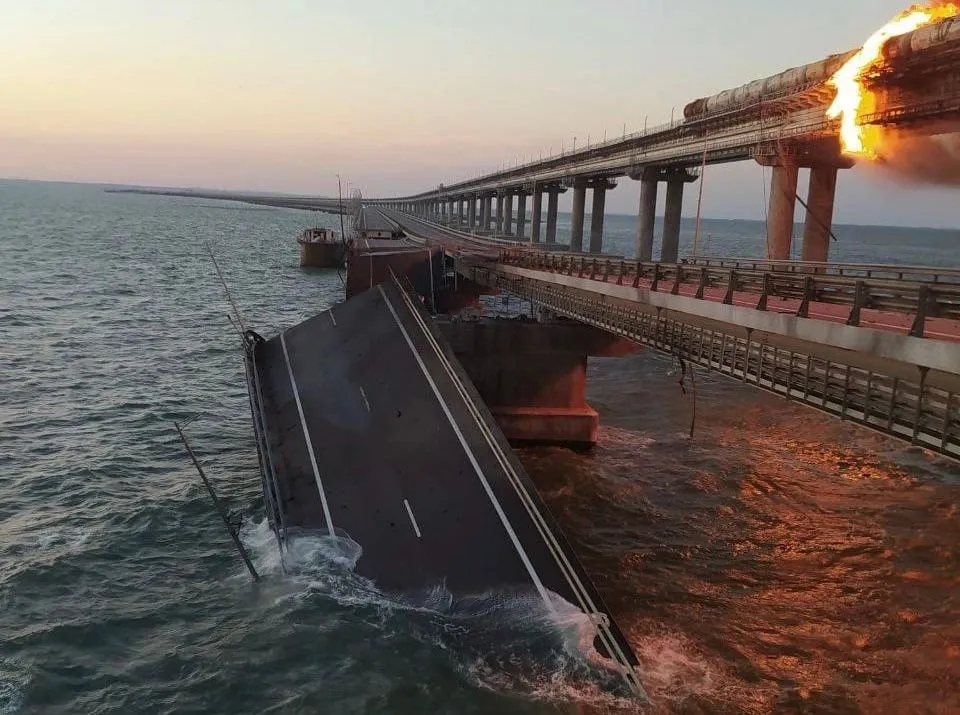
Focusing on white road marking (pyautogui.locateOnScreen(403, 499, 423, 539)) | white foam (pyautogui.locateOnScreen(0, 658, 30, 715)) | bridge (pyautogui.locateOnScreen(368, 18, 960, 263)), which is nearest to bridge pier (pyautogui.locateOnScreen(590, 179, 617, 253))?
bridge (pyautogui.locateOnScreen(368, 18, 960, 263))

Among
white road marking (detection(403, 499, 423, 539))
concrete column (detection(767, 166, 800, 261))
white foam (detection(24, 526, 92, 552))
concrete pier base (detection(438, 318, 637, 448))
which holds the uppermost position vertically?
concrete column (detection(767, 166, 800, 261))

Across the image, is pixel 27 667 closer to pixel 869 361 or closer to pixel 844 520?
pixel 869 361

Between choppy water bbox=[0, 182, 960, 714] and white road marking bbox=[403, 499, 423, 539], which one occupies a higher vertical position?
white road marking bbox=[403, 499, 423, 539]

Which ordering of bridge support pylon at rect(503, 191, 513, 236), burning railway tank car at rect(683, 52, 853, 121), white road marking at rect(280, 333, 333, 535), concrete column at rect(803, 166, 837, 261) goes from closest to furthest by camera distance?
white road marking at rect(280, 333, 333, 535) < burning railway tank car at rect(683, 52, 853, 121) < concrete column at rect(803, 166, 837, 261) < bridge support pylon at rect(503, 191, 513, 236)

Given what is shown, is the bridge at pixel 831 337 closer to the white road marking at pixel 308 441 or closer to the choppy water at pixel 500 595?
the choppy water at pixel 500 595

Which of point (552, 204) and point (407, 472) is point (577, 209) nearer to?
point (552, 204)

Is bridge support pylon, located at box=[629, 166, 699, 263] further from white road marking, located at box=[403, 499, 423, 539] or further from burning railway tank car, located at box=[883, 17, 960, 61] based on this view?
white road marking, located at box=[403, 499, 423, 539]

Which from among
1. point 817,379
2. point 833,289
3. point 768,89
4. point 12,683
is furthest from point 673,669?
point 768,89
